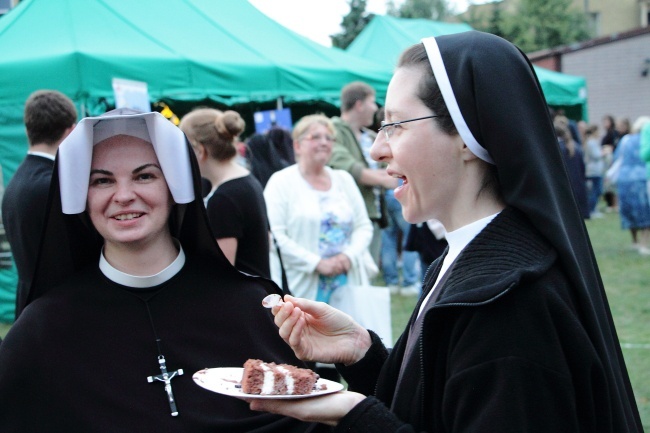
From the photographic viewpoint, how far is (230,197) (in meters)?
4.72

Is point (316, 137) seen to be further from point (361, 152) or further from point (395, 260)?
Result: point (395, 260)

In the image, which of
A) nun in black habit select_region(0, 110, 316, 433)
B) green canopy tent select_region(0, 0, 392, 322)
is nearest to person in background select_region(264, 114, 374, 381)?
nun in black habit select_region(0, 110, 316, 433)

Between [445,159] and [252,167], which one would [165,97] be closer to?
[252,167]

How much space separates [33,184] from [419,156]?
143 inches

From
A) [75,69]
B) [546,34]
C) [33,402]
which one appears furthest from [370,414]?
[546,34]

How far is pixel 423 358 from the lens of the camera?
1.76 meters

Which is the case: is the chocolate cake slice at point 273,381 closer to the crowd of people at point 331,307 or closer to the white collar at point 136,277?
the crowd of people at point 331,307

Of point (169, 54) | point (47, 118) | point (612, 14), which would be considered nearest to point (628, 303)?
point (169, 54)

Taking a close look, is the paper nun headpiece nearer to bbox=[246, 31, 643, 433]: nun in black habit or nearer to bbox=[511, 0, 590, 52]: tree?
bbox=[246, 31, 643, 433]: nun in black habit

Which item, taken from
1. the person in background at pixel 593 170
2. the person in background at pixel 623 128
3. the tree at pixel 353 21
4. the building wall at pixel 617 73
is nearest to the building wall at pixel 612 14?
the tree at pixel 353 21

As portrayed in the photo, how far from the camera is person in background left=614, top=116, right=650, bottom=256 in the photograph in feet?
42.4

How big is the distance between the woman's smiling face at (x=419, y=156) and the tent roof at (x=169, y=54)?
7.60m

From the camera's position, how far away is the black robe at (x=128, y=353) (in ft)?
8.38

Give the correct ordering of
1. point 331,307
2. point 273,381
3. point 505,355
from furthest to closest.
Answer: point 331,307 → point 273,381 → point 505,355
